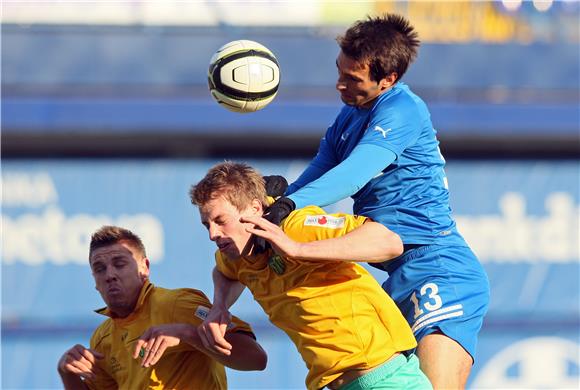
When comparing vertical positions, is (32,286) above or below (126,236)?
above

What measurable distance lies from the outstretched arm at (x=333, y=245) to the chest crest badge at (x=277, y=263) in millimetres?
262

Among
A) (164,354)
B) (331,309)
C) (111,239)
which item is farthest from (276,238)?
(111,239)

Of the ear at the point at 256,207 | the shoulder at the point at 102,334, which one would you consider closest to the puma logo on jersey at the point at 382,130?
the ear at the point at 256,207

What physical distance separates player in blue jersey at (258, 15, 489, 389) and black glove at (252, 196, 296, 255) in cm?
33

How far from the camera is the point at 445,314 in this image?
16.3 feet

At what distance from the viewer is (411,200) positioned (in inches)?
198

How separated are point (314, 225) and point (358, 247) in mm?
233

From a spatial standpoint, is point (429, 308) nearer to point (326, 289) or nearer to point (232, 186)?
point (326, 289)

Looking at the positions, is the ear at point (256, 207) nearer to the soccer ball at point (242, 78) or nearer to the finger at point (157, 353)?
the finger at point (157, 353)

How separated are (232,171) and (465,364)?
1.47 meters

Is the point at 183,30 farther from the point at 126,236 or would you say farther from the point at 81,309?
the point at 126,236

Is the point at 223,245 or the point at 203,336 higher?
the point at 223,245

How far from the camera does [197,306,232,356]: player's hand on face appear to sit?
15.1ft

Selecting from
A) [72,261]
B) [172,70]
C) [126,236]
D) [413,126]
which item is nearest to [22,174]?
[72,261]
